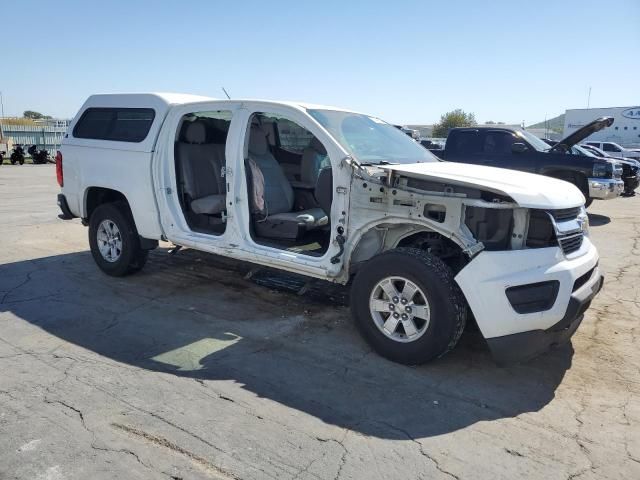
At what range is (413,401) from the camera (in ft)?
11.1

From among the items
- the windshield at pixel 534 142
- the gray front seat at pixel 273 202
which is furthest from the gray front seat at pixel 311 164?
the windshield at pixel 534 142

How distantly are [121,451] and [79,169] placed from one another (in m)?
4.21

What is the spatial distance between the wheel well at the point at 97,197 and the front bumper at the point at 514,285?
4.35 meters

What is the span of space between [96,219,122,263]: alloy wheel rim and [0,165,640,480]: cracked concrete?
1.95 ft

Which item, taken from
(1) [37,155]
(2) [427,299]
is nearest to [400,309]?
(2) [427,299]

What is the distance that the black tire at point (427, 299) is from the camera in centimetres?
361

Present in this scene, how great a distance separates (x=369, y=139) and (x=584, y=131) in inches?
263

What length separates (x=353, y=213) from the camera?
4.15 meters

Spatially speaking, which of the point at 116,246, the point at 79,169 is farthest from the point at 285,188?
the point at 79,169

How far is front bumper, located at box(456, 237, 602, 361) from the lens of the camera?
345 cm

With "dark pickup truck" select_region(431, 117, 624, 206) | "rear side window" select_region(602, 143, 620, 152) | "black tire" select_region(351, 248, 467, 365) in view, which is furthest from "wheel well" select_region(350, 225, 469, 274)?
"rear side window" select_region(602, 143, 620, 152)

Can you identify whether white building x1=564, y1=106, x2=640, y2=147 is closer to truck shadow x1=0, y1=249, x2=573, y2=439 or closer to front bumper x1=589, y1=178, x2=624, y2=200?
front bumper x1=589, y1=178, x2=624, y2=200

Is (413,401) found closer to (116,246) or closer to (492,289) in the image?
(492,289)

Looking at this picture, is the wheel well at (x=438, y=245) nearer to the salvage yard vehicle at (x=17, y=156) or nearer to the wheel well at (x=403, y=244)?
the wheel well at (x=403, y=244)
